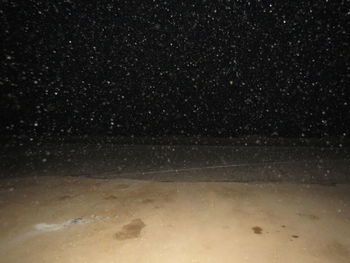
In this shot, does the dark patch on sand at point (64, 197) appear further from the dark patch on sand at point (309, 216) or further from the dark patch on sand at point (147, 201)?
the dark patch on sand at point (309, 216)

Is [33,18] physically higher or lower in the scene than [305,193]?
higher

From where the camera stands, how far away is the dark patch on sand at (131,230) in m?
3.52

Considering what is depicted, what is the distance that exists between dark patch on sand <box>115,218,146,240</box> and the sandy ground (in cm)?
1

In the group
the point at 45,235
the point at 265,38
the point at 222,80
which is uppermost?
the point at 265,38

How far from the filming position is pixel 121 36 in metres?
9.88

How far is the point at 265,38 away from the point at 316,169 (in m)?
5.19

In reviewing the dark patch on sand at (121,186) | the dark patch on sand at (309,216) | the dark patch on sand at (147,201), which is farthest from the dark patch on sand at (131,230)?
the dark patch on sand at (309,216)

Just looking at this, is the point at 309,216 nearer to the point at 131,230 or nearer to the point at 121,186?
the point at 131,230

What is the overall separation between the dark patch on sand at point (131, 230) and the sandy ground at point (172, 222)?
0.04 ft

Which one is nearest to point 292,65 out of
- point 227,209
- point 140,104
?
point 140,104

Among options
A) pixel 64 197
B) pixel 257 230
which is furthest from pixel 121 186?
pixel 257 230

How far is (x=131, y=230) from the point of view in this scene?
365 centimetres

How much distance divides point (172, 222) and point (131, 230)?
1.83 ft

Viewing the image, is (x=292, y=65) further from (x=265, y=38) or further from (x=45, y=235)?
(x=45, y=235)
